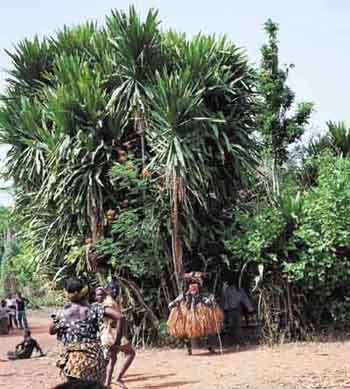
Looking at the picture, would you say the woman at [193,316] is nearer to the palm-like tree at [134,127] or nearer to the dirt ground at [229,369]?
the dirt ground at [229,369]

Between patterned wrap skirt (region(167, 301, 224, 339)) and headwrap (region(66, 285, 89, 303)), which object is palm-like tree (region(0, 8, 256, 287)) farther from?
headwrap (region(66, 285, 89, 303))

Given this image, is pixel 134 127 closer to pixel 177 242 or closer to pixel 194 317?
pixel 177 242

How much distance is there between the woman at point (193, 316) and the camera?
38.2 feet

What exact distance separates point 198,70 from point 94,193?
2.90 meters

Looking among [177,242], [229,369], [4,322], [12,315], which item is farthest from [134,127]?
[12,315]

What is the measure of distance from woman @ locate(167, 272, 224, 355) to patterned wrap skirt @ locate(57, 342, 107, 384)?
5.87 metres

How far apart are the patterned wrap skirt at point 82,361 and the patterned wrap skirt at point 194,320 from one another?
5.86 metres

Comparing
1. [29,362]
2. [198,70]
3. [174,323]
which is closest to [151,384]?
[174,323]

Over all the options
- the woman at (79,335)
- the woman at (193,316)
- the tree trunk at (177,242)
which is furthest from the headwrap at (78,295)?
the tree trunk at (177,242)

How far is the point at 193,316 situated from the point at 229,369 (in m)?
1.77

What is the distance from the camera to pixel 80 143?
Answer: 12758 millimetres

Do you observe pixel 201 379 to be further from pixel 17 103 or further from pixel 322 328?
pixel 17 103

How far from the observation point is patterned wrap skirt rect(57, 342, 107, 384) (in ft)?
18.9

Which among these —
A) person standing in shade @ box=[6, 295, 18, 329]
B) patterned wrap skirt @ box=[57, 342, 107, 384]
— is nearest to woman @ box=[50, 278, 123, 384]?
patterned wrap skirt @ box=[57, 342, 107, 384]
